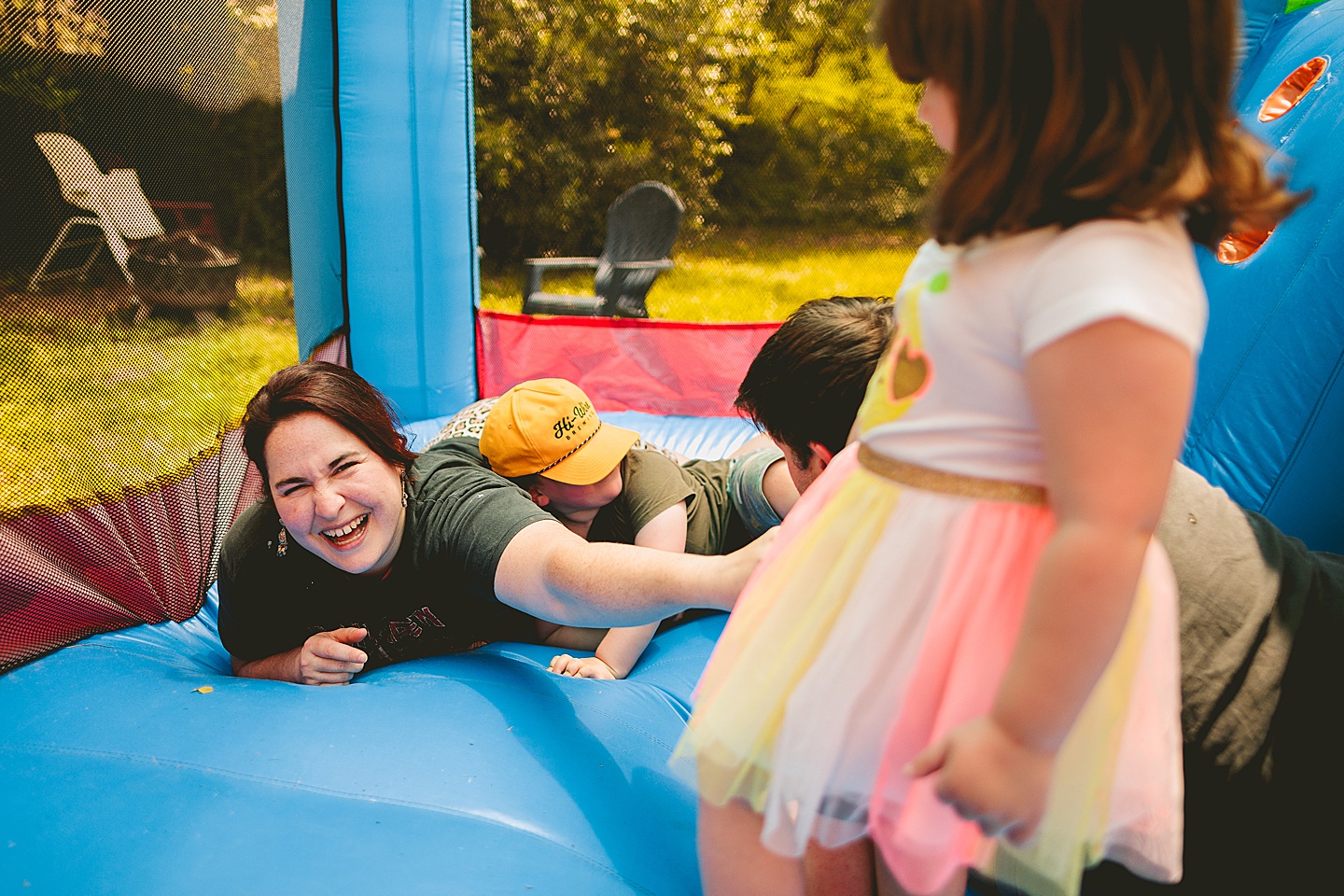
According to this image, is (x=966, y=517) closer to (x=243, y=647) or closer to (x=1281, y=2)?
(x=243, y=647)

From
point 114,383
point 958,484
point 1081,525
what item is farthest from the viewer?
point 114,383

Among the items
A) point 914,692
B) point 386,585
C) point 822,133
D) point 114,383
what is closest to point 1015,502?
point 914,692

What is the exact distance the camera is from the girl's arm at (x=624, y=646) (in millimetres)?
1554

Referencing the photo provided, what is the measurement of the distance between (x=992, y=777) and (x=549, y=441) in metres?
1.19

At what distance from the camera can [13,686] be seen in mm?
1379

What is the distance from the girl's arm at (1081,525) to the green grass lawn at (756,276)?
5135mm

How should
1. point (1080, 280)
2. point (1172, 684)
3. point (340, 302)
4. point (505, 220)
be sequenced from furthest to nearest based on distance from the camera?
point (505, 220) < point (340, 302) < point (1172, 684) < point (1080, 280)

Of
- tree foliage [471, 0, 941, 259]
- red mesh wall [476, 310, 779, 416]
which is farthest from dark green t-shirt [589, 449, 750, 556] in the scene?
tree foliage [471, 0, 941, 259]

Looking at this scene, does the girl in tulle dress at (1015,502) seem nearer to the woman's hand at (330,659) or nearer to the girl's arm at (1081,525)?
the girl's arm at (1081,525)

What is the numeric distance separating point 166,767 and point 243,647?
15.9 inches

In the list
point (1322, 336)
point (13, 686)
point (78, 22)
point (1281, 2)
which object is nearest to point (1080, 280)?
point (1322, 336)

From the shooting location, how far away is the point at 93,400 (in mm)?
1717

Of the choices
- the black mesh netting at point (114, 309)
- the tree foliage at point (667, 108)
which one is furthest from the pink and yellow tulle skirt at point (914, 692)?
the tree foliage at point (667, 108)

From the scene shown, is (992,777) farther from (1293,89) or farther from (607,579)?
(1293,89)
